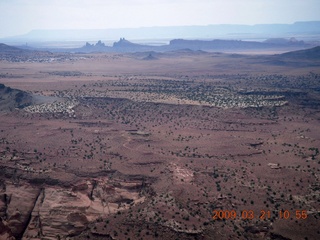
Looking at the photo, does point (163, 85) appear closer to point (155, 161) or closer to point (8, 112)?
point (8, 112)

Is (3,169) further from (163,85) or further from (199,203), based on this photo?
(163,85)

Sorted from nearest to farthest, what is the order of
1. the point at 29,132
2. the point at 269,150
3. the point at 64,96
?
the point at 269,150 → the point at 29,132 → the point at 64,96

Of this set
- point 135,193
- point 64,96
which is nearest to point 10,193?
point 135,193

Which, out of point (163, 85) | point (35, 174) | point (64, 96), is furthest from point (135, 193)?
point (163, 85)

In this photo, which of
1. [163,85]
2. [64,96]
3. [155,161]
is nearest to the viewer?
[155,161]

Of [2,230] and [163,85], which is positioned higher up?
[163,85]

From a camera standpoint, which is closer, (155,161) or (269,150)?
(155,161)

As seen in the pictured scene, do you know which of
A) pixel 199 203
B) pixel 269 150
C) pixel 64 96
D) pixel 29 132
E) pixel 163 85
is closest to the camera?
pixel 199 203

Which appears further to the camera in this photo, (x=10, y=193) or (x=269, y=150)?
(x=269, y=150)

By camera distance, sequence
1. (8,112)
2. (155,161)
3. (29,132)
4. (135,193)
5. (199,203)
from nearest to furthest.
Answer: (199,203) < (135,193) < (155,161) < (29,132) < (8,112)
